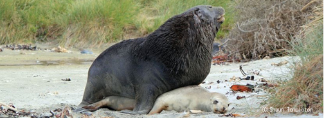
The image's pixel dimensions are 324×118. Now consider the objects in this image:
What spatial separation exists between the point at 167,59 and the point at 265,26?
248 inches

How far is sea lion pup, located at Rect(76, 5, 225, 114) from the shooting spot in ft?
19.4

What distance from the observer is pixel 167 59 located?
19.5ft

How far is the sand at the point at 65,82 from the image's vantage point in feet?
18.9

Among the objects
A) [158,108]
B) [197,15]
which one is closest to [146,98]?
[158,108]

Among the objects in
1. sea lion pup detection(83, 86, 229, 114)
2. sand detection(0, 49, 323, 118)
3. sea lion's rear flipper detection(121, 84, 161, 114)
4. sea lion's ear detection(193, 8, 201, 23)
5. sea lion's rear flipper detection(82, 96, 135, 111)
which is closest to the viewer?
sea lion pup detection(83, 86, 229, 114)

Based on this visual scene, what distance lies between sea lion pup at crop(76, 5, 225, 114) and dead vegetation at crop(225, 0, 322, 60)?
529cm

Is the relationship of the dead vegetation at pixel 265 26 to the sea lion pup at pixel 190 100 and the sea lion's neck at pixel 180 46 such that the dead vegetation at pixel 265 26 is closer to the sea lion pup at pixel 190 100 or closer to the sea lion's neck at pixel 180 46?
the sea lion's neck at pixel 180 46

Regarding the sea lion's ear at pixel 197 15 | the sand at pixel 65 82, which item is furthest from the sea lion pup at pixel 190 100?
the sea lion's ear at pixel 197 15

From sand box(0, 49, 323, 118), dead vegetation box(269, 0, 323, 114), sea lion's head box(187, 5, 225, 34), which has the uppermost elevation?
sea lion's head box(187, 5, 225, 34)

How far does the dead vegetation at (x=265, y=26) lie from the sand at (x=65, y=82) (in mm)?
656

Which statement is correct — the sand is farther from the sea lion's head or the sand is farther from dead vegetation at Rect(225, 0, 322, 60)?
the sea lion's head

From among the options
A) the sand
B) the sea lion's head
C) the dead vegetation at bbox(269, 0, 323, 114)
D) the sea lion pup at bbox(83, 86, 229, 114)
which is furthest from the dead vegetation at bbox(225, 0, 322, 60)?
the dead vegetation at bbox(269, 0, 323, 114)

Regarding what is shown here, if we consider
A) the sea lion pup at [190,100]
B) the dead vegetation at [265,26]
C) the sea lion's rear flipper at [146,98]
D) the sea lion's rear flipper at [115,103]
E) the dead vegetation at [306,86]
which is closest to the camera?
the dead vegetation at [306,86]

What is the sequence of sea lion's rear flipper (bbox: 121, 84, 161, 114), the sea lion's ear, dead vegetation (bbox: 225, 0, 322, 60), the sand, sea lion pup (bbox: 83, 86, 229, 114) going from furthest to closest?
dead vegetation (bbox: 225, 0, 322, 60)
the sea lion's ear
sea lion's rear flipper (bbox: 121, 84, 161, 114)
the sand
sea lion pup (bbox: 83, 86, 229, 114)
